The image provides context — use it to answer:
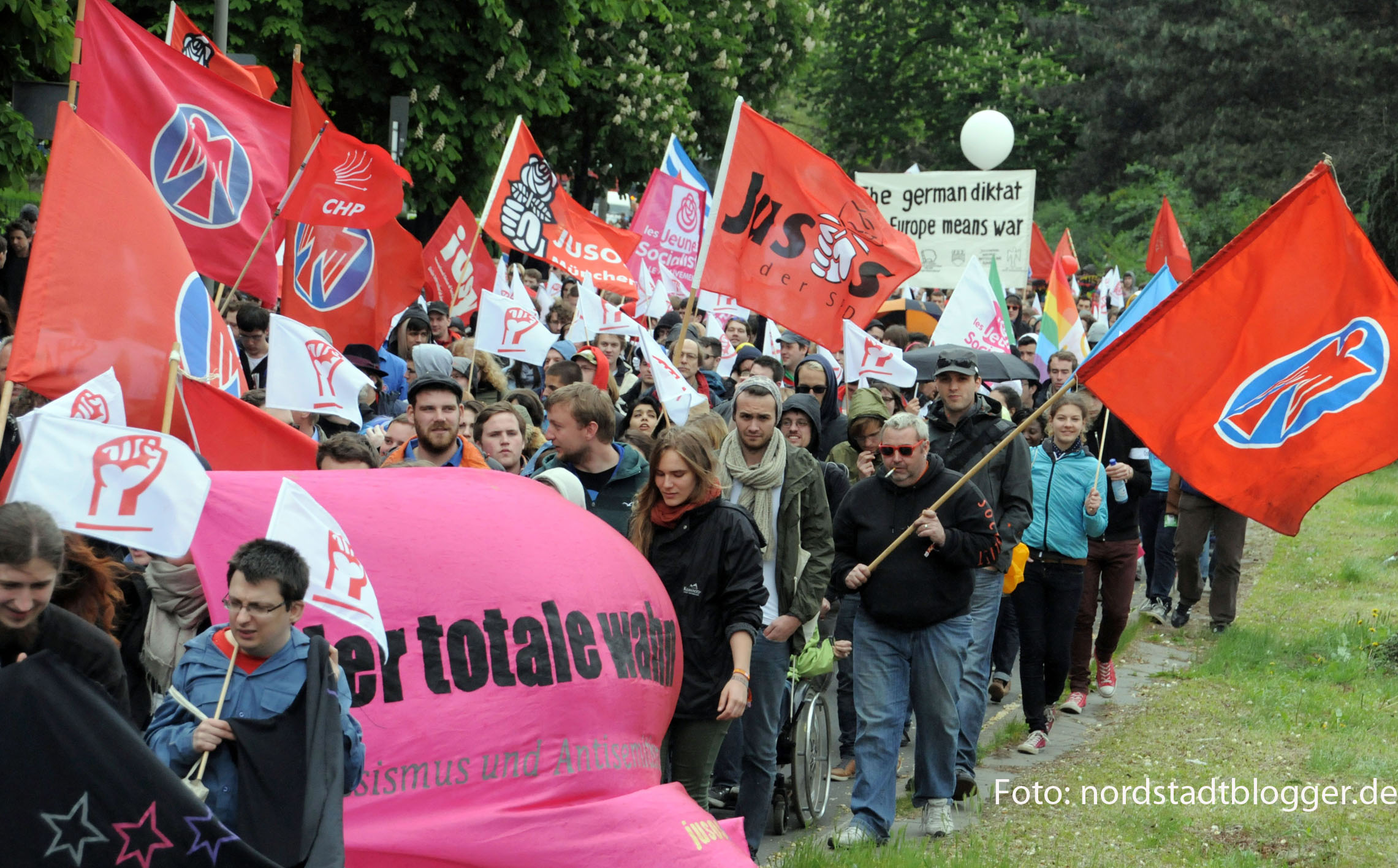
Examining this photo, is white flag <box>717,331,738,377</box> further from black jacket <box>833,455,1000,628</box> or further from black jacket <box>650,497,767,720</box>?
black jacket <box>650,497,767,720</box>

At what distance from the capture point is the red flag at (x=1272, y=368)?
20.8ft

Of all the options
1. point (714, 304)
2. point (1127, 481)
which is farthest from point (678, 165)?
point (1127, 481)

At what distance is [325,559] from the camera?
13.0ft

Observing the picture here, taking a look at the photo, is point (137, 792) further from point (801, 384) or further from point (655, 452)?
point (801, 384)

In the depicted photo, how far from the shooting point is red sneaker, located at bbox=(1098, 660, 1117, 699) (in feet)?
34.3

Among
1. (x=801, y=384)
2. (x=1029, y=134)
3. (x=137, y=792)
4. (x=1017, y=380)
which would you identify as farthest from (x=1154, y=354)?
(x=1029, y=134)

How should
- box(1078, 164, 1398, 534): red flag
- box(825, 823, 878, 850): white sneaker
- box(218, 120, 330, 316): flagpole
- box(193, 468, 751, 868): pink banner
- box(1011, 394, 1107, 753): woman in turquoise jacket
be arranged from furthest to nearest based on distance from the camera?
box(1011, 394, 1107, 753): woman in turquoise jacket < box(218, 120, 330, 316): flagpole < box(825, 823, 878, 850): white sneaker < box(1078, 164, 1398, 534): red flag < box(193, 468, 751, 868): pink banner

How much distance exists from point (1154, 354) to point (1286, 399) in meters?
0.54

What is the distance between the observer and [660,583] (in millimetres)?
5180

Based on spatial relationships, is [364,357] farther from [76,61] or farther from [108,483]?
[108,483]

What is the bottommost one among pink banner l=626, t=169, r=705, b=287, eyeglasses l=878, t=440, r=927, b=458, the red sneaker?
the red sneaker

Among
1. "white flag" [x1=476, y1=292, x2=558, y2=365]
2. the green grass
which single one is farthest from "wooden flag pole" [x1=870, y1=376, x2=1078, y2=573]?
"white flag" [x1=476, y1=292, x2=558, y2=365]

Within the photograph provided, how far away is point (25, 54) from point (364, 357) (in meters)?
4.88
